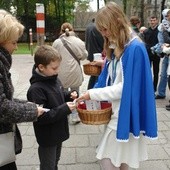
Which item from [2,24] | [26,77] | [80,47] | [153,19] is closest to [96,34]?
[80,47]

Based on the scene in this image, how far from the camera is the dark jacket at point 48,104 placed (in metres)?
2.71

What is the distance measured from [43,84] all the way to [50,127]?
0.36 m

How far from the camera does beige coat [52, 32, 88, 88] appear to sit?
534 cm

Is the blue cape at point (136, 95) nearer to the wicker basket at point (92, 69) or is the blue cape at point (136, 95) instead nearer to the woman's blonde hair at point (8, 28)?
the woman's blonde hair at point (8, 28)

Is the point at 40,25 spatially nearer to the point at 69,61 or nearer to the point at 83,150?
the point at 69,61

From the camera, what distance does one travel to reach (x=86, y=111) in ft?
8.47

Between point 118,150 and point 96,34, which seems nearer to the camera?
point 118,150

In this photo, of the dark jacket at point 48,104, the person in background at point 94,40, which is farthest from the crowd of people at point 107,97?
the person in background at point 94,40

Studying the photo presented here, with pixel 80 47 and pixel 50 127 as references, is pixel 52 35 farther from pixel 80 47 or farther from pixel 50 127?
pixel 50 127

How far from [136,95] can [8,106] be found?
3.09 ft

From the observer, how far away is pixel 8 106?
86.1 inches

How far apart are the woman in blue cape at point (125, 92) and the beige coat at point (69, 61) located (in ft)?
8.58

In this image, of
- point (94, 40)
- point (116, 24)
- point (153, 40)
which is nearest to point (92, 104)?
point (116, 24)

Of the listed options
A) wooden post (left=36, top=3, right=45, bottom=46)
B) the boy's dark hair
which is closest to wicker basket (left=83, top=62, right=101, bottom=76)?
the boy's dark hair
